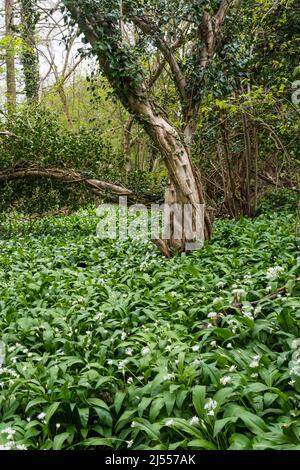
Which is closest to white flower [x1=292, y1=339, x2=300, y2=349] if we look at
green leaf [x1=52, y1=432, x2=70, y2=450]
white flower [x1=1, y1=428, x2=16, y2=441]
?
green leaf [x1=52, y1=432, x2=70, y2=450]

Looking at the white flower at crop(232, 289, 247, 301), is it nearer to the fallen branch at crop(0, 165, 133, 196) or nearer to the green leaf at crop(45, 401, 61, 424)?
the green leaf at crop(45, 401, 61, 424)

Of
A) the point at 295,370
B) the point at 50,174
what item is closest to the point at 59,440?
the point at 295,370

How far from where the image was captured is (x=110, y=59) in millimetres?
6094

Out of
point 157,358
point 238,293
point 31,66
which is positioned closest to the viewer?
point 157,358

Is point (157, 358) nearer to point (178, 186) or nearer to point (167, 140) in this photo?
point (178, 186)

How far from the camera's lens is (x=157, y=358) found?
3039mm

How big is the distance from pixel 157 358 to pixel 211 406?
747 millimetres

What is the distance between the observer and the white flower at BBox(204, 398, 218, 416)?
7.42 ft

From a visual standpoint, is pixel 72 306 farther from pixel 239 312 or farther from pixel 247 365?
pixel 247 365

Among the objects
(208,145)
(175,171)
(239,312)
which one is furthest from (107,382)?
(208,145)

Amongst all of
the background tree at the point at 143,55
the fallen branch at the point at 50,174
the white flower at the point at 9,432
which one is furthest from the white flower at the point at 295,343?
the fallen branch at the point at 50,174

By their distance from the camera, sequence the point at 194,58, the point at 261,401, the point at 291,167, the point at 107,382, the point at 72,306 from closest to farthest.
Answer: the point at 261,401
the point at 107,382
the point at 72,306
the point at 194,58
the point at 291,167

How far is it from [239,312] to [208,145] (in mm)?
6464

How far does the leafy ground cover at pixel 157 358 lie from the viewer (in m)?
2.36
